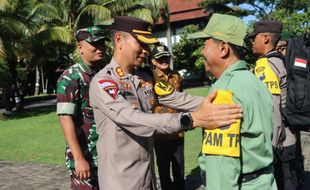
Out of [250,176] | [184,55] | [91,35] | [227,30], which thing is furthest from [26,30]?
[250,176]

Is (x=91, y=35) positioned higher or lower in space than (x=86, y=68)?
higher

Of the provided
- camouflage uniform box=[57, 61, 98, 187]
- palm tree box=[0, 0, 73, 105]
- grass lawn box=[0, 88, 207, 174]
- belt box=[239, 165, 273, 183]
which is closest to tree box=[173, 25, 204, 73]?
palm tree box=[0, 0, 73, 105]

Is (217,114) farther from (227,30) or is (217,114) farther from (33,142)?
(33,142)

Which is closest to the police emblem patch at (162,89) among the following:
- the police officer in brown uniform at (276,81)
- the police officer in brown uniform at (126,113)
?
the police officer in brown uniform at (126,113)

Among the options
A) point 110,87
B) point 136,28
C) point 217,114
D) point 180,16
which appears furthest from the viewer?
point 180,16

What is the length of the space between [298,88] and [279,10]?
23.2 m

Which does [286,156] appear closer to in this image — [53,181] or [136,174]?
[136,174]

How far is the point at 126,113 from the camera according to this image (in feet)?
7.75

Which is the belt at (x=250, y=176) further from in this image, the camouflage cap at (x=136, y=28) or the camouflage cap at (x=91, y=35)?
the camouflage cap at (x=91, y=35)

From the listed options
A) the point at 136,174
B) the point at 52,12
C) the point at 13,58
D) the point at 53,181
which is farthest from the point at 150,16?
the point at 136,174

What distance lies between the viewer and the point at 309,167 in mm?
6504

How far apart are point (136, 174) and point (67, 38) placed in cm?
2008

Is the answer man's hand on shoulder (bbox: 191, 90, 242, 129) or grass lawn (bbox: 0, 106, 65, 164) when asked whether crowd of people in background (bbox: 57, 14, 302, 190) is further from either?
grass lawn (bbox: 0, 106, 65, 164)

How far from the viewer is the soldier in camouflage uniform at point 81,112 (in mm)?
3174
